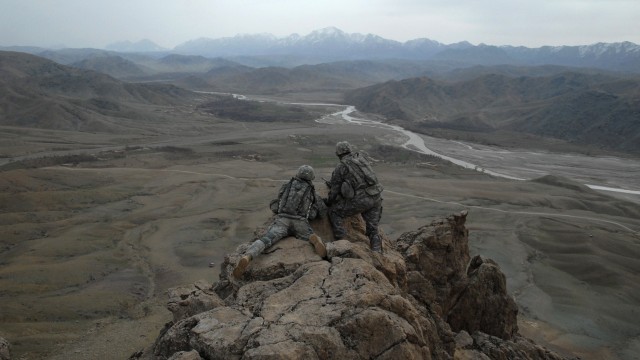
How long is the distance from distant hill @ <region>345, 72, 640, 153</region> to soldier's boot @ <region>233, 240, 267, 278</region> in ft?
249

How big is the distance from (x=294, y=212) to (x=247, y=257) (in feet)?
4.81

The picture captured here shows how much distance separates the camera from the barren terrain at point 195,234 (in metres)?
16.8

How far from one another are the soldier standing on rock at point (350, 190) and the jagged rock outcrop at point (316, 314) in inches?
15.9

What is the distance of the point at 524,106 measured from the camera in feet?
333

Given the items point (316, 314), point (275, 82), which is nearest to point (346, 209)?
point (316, 314)

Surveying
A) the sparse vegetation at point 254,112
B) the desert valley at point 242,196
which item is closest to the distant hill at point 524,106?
the desert valley at point 242,196

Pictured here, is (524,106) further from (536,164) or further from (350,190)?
(350,190)

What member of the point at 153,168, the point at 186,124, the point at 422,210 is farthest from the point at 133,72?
the point at 422,210

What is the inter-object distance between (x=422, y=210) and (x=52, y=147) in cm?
4103

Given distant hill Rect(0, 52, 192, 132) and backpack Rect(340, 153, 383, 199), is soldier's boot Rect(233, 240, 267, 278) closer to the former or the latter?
backpack Rect(340, 153, 383, 199)

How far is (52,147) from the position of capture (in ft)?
172

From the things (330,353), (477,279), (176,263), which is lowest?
(176,263)

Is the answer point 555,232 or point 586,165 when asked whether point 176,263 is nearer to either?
Result: point 555,232

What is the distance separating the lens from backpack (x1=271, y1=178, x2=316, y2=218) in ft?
29.7
